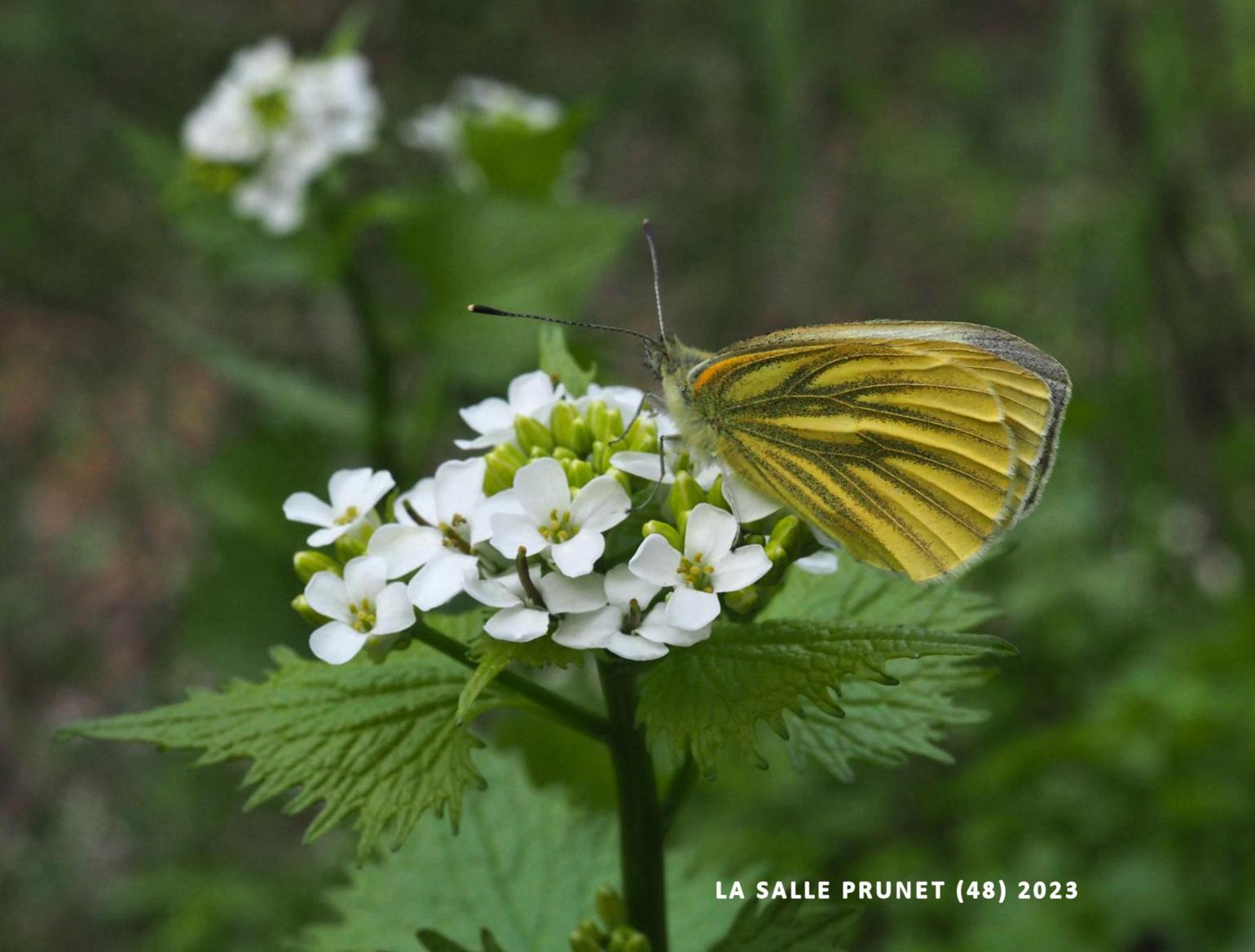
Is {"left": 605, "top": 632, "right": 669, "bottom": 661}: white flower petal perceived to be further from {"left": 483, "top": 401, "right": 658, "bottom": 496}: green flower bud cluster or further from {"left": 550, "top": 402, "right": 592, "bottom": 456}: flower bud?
{"left": 550, "top": 402, "right": 592, "bottom": 456}: flower bud

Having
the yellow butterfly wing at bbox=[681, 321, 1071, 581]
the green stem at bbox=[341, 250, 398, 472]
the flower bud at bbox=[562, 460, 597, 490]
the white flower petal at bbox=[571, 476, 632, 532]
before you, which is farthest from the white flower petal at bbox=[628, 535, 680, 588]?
the green stem at bbox=[341, 250, 398, 472]

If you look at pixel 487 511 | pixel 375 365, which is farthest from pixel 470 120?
pixel 487 511

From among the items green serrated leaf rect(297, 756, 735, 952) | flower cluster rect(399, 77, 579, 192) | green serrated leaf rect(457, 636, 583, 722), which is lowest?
green serrated leaf rect(297, 756, 735, 952)

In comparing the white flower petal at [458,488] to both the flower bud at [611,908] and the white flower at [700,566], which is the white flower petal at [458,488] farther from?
the flower bud at [611,908]

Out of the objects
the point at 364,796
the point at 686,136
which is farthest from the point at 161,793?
the point at 686,136

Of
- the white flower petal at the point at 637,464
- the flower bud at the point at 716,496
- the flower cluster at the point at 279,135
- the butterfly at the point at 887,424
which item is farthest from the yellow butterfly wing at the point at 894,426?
the flower cluster at the point at 279,135
